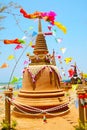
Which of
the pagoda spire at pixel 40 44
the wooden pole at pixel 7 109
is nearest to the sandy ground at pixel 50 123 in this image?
the wooden pole at pixel 7 109

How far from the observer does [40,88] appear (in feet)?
44.3

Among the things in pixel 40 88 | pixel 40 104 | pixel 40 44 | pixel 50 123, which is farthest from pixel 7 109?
pixel 40 44

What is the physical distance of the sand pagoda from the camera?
41.2ft

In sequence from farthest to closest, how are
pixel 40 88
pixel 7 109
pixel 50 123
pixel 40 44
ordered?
pixel 40 44
pixel 40 88
pixel 50 123
pixel 7 109

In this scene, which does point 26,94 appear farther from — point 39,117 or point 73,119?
point 73,119

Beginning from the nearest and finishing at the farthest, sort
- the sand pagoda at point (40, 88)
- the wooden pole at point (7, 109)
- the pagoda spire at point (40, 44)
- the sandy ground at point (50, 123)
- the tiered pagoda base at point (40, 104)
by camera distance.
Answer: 1. the wooden pole at point (7, 109)
2. the sandy ground at point (50, 123)
3. the tiered pagoda base at point (40, 104)
4. the sand pagoda at point (40, 88)
5. the pagoda spire at point (40, 44)

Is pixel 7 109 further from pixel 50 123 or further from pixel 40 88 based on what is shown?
pixel 40 88

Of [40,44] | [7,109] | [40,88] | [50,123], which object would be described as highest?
[40,44]

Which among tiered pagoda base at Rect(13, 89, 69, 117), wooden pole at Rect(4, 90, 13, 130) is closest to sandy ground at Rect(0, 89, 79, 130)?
tiered pagoda base at Rect(13, 89, 69, 117)

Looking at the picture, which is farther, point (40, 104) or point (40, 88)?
point (40, 88)

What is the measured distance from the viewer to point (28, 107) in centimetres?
1255

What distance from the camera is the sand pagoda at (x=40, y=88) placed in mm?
12570

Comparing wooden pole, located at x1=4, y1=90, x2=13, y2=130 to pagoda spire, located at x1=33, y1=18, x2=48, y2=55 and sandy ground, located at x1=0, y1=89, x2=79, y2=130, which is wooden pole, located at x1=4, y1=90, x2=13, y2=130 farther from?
pagoda spire, located at x1=33, y1=18, x2=48, y2=55

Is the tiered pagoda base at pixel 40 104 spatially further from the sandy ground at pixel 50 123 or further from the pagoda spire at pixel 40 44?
the pagoda spire at pixel 40 44
